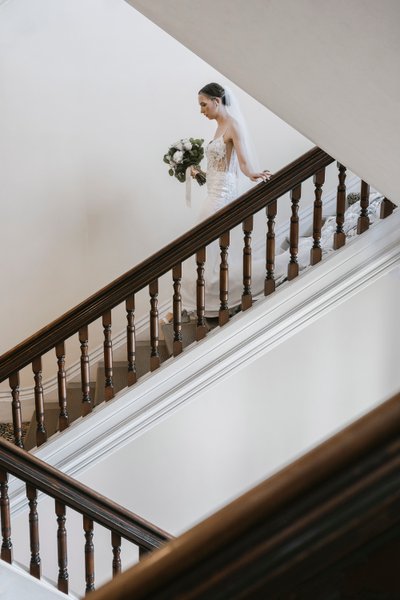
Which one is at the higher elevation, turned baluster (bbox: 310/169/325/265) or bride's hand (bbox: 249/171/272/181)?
bride's hand (bbox: 249/171/272/181)

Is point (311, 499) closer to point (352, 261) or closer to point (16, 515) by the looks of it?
point (352, 261)

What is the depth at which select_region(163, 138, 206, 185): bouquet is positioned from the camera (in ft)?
18.9

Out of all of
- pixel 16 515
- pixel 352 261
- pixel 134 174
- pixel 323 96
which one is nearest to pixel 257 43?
pixel 323 96

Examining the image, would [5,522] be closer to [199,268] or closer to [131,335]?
[131,335]

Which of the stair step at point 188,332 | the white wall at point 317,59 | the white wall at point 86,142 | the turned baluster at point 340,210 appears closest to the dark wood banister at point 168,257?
the turned baluster at point 340,210

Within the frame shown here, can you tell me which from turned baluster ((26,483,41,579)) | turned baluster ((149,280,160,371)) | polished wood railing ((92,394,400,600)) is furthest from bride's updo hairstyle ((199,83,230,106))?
polished wood railing ((92,394,400,600))

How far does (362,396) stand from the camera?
14.8 ft

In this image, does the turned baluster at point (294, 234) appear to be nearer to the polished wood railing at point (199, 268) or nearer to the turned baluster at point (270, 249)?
the polished wood railing at point (199, 268)

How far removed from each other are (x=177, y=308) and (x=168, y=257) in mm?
322

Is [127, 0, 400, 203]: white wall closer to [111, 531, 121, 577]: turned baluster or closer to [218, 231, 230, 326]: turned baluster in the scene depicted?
[218, 231, 230, 326]: turned baluster

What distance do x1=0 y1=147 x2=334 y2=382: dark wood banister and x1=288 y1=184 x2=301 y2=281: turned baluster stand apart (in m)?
0.06

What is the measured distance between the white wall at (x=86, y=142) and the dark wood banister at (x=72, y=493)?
10.7ft

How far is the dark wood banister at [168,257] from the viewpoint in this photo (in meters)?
4.14

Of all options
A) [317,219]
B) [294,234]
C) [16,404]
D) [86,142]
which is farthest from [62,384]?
[86,142]
